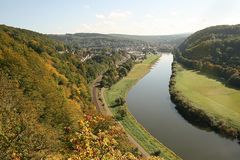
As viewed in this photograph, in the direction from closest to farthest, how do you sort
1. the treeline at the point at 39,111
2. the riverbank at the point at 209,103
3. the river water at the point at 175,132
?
the treeline at the point at 39,111 < the river water at the point at 175,132 < the riverbank at the point at 209,103

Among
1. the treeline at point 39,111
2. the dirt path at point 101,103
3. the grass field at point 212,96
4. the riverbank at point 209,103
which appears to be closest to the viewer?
the treeline at point 39,111

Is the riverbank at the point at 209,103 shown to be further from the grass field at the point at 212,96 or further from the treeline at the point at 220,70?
the treeline at the point at 220,70

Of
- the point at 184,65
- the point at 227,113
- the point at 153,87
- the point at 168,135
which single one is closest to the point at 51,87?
the point at 168,135

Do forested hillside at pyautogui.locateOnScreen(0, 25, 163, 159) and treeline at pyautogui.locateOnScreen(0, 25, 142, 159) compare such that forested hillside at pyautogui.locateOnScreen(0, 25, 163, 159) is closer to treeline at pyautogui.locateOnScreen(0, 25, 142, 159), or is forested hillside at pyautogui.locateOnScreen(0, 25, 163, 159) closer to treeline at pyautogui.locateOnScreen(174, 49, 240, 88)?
treeline at pyautogui.locateOnScreen(0, 25, 142, 159)

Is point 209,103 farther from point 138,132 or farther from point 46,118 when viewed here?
point 46,118

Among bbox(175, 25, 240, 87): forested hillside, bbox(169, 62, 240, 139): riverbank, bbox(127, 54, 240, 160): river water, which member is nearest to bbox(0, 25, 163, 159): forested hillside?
bbox(127, 54, 240, 160): river water

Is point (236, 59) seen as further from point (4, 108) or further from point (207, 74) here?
point (4, 108)

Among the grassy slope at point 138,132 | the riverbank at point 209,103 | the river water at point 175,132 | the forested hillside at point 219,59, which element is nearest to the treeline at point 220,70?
the forested hillside at point 219,59
